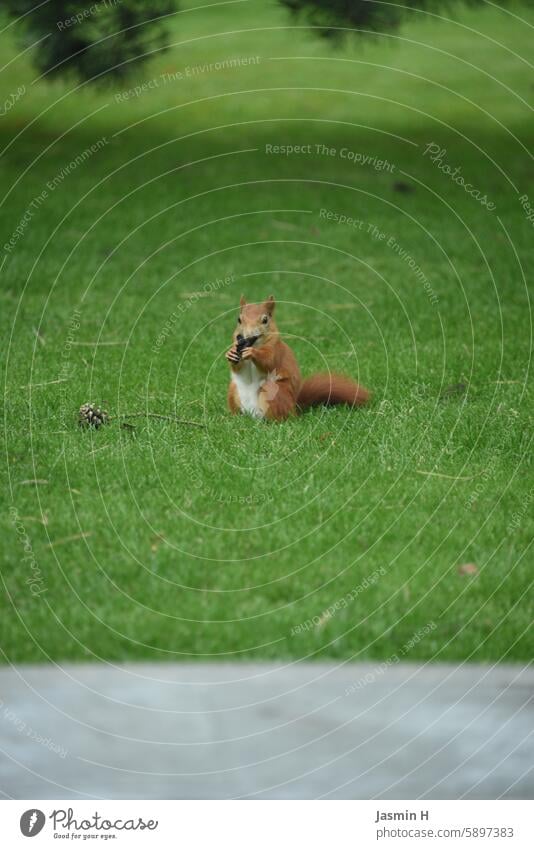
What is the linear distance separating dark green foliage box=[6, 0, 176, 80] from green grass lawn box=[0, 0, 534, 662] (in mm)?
721

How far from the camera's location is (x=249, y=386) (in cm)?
641

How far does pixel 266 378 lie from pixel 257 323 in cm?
28

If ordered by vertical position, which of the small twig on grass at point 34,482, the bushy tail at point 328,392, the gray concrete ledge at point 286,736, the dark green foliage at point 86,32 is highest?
the dark green foliage at point 86,32

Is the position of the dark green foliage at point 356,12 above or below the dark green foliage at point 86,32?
above

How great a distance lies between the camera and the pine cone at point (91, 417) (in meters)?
6.54

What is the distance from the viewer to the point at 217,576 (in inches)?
199

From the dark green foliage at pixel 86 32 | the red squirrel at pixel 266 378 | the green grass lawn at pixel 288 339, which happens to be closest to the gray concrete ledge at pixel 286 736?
the green grass lawn at pixel 288 339

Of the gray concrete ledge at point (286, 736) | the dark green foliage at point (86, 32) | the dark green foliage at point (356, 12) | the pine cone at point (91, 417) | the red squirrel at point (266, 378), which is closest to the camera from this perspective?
the gray concrete ledge at point (286, 736)

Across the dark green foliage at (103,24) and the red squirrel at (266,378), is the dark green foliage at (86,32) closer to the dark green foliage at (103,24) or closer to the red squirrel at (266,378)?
the dark green foliage at (103,24)

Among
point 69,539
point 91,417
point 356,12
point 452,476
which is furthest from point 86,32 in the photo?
point 69,539

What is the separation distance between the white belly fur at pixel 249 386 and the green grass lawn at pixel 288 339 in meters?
0.15

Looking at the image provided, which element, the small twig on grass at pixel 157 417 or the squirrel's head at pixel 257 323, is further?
the small twig on grass at pixel 157 417
